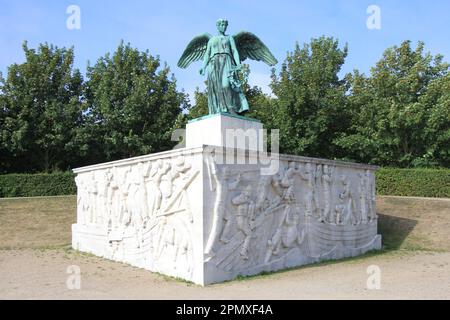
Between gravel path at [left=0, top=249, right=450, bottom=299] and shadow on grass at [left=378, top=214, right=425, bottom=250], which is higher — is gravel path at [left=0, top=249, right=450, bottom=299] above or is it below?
below

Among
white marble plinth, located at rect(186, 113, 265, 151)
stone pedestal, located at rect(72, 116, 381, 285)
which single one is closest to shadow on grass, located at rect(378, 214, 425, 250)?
stone pedestal, located at rect(72, 116, 381, 285)

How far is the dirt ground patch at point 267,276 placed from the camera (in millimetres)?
8375

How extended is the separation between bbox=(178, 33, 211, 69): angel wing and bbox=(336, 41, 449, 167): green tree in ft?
46.0

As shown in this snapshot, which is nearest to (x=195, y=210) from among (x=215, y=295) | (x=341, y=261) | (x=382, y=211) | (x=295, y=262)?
(x=215, y=295)

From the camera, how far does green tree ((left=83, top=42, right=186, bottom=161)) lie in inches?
1037

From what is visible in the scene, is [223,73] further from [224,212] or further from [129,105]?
[129,105]

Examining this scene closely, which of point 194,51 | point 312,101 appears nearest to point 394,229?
point 194,51

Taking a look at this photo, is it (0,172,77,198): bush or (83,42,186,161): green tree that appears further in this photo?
(83,42,186,161): green tree

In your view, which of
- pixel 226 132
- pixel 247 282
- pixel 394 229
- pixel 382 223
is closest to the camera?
pixel 247 282

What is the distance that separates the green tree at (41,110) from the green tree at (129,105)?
1176mm

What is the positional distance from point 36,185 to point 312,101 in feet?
52.6

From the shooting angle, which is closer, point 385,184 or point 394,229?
point 394,229

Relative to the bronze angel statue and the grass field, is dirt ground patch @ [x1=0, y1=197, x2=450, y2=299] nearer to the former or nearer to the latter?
the grass field

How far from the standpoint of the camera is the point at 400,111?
23.5 meters
